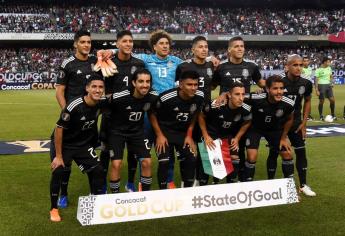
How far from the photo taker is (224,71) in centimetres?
681

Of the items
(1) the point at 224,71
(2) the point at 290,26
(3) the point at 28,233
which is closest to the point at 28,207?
(3) the point at 28,233

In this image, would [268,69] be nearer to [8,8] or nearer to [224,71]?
[8,8]

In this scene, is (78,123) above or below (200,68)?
below

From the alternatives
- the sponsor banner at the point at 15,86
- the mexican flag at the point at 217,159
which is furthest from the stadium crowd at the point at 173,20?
the mexican flag at the point at 217,159

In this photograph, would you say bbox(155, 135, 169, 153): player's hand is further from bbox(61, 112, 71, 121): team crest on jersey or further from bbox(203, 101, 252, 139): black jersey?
bbox(61, 112, 71, 121): team crest on jersey

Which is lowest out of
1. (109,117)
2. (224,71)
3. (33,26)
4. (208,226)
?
(208,226)

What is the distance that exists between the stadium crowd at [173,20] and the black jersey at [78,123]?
38.5 metres

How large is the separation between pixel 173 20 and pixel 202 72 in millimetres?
42735

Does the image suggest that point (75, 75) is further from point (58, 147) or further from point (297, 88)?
point (297, 88)

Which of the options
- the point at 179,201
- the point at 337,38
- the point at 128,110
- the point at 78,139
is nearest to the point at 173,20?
the point at 337,38

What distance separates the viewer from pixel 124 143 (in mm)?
6098

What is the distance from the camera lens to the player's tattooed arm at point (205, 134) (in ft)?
19.8

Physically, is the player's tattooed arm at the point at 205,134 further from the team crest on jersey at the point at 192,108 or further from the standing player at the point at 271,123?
the standing player at the point at 271,123

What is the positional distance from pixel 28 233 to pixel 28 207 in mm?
1035
